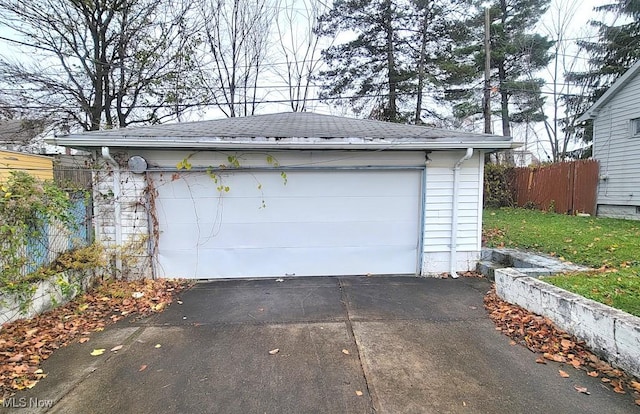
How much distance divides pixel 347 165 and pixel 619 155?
10.4 metres

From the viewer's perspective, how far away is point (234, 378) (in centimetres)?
260

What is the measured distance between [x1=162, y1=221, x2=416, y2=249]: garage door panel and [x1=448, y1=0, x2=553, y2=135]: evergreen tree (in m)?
11.9

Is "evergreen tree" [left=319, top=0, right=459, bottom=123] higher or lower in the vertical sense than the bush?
higher

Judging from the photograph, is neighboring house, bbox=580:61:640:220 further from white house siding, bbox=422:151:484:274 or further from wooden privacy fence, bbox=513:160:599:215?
white house siding, bbox=422:151:484:274

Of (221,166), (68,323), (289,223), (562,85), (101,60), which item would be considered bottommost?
(68,323)

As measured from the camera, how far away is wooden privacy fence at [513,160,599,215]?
10.6 m

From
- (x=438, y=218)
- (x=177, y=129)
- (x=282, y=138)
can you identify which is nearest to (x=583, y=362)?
(x=438, y=218)

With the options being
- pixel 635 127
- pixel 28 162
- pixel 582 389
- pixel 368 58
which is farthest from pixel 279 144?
pixel 368 58

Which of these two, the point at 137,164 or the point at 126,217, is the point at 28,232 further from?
the point at 137,164

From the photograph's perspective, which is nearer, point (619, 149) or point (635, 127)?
point (635, 127)

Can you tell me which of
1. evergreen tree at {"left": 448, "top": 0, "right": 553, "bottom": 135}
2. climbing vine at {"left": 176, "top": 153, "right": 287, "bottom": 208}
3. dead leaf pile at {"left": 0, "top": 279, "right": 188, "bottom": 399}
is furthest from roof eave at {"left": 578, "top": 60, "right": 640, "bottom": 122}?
dead leaf pile at {"left": 0, "top": 279, "right": 188, "bottom": 399}

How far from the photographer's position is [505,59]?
16.5 meters

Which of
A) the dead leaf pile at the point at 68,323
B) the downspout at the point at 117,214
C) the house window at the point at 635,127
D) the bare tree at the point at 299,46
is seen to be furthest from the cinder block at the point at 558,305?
the bare tree at the point at 299,46

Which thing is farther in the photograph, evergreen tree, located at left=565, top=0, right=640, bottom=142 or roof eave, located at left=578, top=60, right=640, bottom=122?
evergreen tree, located at left=565, top=0, right=640, bottom=142
